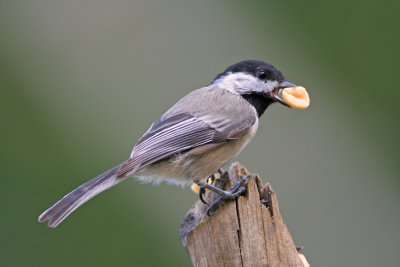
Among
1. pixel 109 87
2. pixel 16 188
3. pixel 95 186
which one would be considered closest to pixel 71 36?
pixel 109 87

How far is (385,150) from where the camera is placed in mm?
3535

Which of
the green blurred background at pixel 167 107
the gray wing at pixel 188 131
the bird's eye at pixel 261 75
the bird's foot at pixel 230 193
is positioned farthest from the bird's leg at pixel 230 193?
the green blurred background at pixel 167 107

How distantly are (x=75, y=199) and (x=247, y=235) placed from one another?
76 cm

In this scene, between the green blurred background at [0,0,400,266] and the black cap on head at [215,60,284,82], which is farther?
the green blurred background at [0,0,400,266]

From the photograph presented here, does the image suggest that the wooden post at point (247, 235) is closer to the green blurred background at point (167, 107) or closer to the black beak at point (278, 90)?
the black beak at point (278, 90)

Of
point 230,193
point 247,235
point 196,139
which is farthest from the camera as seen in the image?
point 196,139

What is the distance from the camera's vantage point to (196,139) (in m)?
2.39

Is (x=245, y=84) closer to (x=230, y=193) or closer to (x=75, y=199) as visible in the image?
(x=230, y=193)

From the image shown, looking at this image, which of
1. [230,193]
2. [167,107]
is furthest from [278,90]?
[167,107]

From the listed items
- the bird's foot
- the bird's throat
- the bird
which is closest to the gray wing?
the bird

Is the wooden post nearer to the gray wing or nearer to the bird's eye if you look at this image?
the gray wing

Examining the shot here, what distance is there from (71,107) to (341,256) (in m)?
2.12

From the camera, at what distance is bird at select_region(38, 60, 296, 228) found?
2.21 metres

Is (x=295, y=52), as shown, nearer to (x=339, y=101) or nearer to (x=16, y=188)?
(x=339, y=101)
